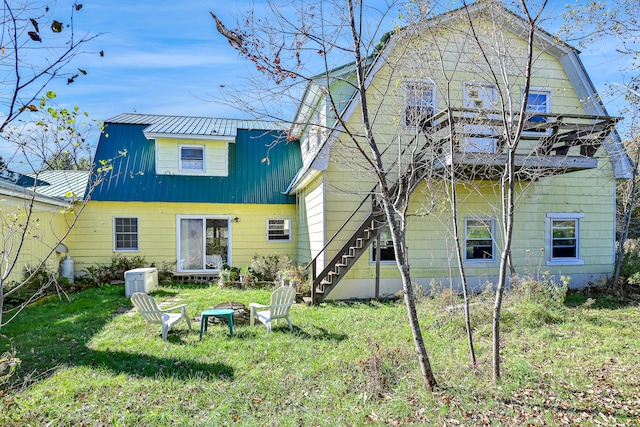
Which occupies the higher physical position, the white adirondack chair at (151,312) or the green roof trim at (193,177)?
the green roof trim at (193,177)

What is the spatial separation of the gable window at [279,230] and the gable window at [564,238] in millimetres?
9002

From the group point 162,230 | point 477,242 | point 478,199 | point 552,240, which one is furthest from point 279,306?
point 552,240

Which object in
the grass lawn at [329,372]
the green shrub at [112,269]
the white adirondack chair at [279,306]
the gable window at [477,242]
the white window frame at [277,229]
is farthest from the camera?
the white window frame at [277,229]

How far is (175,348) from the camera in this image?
6520 millimetres

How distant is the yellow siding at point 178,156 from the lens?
48.8 ft

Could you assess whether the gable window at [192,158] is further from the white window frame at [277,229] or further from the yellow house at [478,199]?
the yellow house at [478,199]

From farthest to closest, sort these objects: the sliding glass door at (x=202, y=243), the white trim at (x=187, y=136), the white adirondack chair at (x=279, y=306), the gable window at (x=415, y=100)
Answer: the sliding glass door at (x=202, y=243)
the white trim at (x=187, y=136)
the white adirondack chair at (x=279, y=306)
the gable window at (x=415, y=100)

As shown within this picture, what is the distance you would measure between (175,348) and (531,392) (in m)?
5.30

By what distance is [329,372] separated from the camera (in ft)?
17.4

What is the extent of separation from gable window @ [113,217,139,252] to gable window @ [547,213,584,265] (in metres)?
14.2

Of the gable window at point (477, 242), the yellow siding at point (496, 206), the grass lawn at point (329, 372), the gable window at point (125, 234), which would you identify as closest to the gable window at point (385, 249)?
the yellow siding at point (496, 206)

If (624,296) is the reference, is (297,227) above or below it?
above

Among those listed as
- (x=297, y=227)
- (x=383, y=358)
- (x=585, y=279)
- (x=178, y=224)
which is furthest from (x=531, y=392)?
(x=178, y=224)

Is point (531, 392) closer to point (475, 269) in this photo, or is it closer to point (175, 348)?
point (175, 348)
